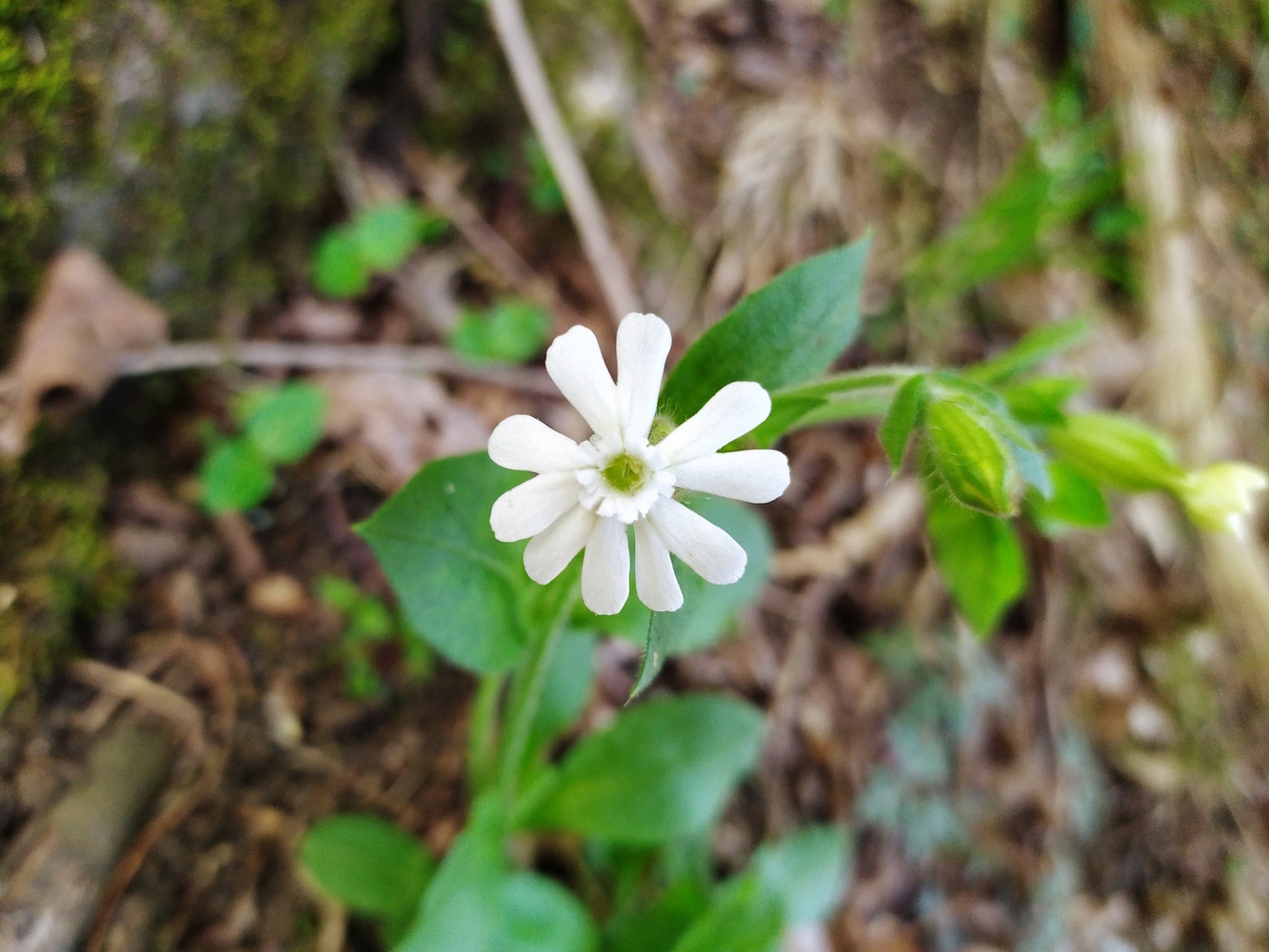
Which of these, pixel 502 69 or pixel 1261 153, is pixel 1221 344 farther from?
pixel 502 69

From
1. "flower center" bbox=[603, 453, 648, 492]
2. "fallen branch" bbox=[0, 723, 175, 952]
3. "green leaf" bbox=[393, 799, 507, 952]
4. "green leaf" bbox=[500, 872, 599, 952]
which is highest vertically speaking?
"flower center" bbox=[603, 453, 648, 492]

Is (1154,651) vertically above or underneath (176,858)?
underneath

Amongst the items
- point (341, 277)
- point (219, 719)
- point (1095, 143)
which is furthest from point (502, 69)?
point (1095, 143)

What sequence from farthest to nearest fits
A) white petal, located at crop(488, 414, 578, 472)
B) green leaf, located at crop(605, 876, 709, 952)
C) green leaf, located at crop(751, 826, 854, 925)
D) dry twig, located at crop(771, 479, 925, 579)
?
dry twig, located at crop(771, 479, 925, 579), green leaf, located at crop(751, 826, 854, 925), green leaf, located at crop(605, 876, 709, 952), white petal, located at crop(488, 414, 578, 472)

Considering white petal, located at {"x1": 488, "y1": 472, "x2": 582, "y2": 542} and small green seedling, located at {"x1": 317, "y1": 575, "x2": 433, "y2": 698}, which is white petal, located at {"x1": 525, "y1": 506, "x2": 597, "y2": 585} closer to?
white petal, located at {"x1": 488, "y1": 472, "x2": 582, "y2": 542}

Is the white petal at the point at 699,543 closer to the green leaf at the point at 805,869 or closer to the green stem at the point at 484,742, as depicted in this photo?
the green stem at the point at 484,742

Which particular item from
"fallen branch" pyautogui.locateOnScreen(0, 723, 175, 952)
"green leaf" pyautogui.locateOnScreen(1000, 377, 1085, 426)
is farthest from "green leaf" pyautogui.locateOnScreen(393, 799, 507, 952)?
"green leaf" pyautogui.locateOnScreen(1000, 377, 1085, 426)

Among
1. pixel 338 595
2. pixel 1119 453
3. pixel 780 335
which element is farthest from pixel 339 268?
pixel 1119 453
